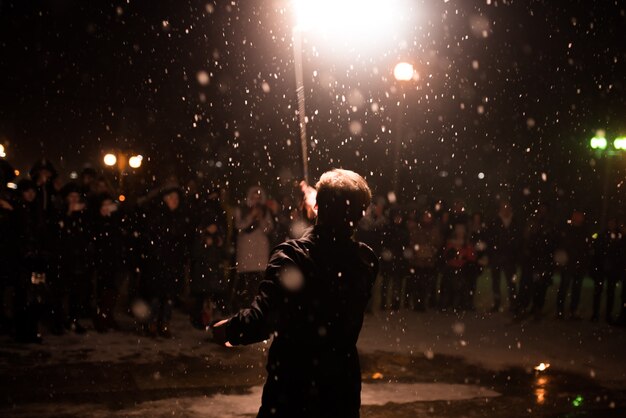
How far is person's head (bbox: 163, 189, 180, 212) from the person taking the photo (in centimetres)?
903

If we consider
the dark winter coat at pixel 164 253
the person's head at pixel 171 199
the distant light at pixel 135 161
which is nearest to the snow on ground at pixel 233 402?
the dark winter coat at pixel 164 253

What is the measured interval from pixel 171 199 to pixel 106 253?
115cm

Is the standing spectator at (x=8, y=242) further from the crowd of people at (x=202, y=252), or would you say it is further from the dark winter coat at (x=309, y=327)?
the dark winter coat at (x=309, y=327)

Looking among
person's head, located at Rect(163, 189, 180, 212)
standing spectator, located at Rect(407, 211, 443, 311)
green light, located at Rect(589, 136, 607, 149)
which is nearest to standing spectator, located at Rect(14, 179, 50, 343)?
person's head, located at Rect(163, 189, 180, 212)

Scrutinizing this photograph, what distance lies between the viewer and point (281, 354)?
2932 mm

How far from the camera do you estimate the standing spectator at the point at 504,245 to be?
40.7ft

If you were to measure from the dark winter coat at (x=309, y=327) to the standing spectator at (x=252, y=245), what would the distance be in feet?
22.1

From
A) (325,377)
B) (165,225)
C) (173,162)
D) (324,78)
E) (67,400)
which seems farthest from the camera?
(324,78)

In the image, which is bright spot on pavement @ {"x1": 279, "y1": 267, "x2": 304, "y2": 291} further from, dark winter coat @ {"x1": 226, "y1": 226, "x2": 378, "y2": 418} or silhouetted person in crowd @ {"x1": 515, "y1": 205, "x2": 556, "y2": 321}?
silhouetted person in crowd @ {"x1": 515, "y1": 205, "x2": 556, "y2": 321}

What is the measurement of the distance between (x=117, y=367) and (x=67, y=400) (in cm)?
121

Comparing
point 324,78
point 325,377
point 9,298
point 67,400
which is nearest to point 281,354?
point 325,377

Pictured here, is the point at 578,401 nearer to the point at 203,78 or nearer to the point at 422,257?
the point at 422,257

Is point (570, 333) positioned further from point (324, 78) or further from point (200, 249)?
point (324, 78)

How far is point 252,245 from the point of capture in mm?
9805
